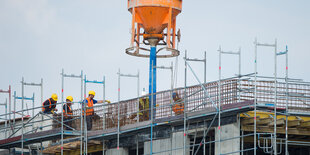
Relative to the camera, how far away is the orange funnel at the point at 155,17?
40.1 metres

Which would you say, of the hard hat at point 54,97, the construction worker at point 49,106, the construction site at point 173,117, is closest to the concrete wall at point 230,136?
the construction site at point 173,117

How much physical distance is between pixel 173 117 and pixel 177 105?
1108 mm

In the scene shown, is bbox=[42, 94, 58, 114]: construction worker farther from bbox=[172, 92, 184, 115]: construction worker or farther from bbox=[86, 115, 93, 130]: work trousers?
bbox=[172, 92, 184, 115]: construction worker

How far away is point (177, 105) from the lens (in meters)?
35.2

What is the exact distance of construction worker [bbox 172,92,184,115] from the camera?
3475 cm

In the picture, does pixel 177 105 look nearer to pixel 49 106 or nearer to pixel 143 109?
pixel 143 109

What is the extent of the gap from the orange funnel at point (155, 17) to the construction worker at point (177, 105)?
18.2 feet

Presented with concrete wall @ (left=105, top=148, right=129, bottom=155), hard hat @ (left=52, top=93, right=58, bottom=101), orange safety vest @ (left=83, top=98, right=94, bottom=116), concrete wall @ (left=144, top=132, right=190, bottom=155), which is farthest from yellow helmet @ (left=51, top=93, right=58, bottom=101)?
concrete wall @ (left=144, top=132, right=190, bottom=155)

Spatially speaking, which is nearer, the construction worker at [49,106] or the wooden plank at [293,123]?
the wooden plank at [293,123]

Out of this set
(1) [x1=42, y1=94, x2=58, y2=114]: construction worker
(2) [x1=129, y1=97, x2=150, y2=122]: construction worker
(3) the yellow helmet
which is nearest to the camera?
(2) [x1=129, y1=97, x2=150, y2=122]: construction worker

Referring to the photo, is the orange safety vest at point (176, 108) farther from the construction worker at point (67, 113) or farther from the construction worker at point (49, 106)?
the construction worker at point (49, 106)

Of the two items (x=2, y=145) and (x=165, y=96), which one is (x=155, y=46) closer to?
(x=165, y=96)

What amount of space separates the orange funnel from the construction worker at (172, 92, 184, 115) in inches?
219

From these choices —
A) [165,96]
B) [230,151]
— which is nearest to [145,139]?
[165,96]
